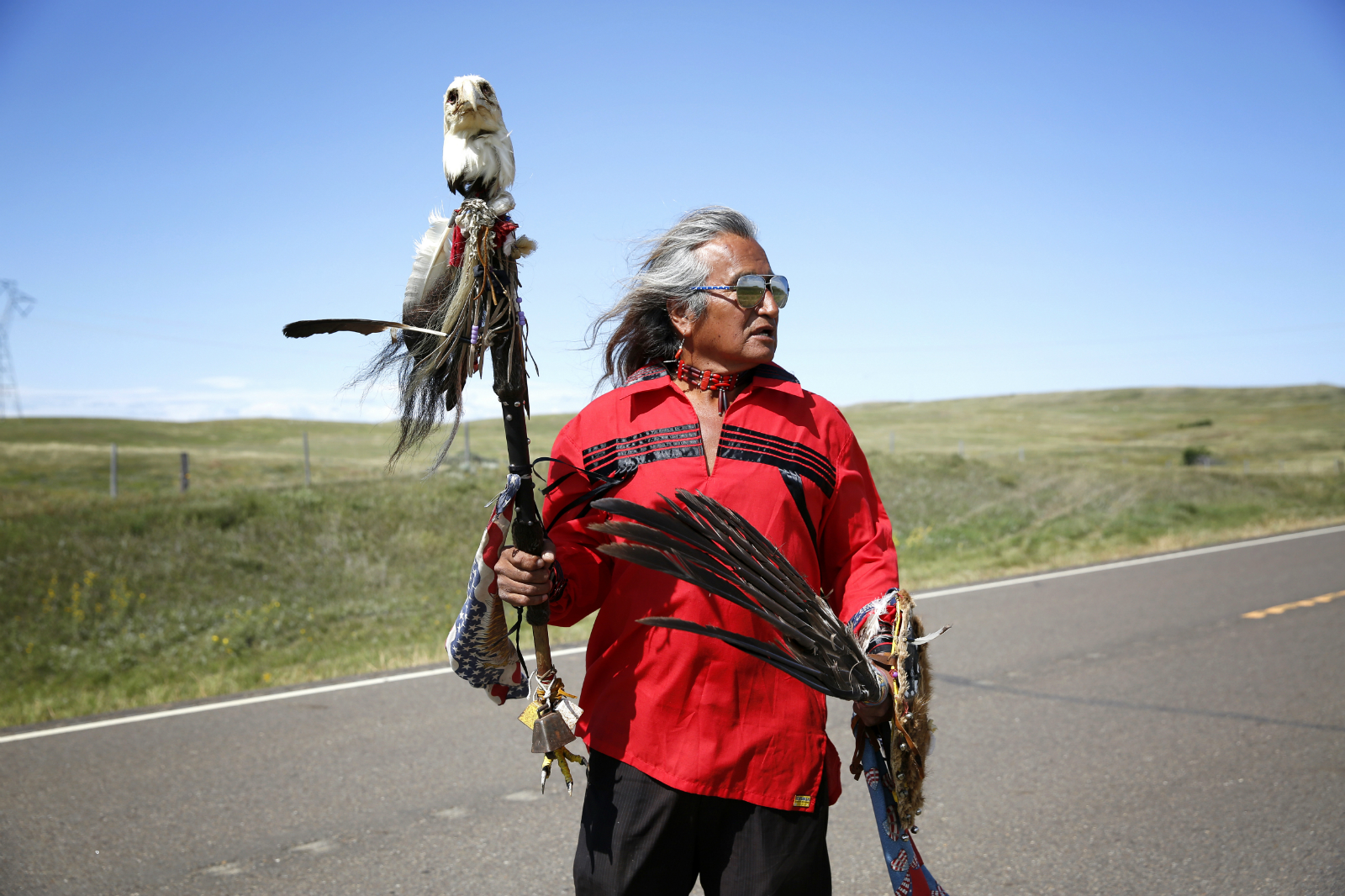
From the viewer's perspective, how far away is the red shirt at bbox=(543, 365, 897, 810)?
6.39 feet

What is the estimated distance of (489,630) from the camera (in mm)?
2037

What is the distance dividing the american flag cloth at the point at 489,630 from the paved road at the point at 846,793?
178cm

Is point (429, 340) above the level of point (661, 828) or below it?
above

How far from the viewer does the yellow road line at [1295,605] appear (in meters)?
8.38

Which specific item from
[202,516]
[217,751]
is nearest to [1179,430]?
[202,516]

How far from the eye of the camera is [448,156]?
185 centimetres

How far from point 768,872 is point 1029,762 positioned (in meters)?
3.41

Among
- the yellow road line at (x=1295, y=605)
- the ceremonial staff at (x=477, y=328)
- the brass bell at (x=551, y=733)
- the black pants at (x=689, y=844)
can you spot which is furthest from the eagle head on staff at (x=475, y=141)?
the yellow road line at (x=1295, y=605)

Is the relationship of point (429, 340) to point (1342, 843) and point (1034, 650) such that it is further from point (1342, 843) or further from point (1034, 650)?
point (1034, 650)

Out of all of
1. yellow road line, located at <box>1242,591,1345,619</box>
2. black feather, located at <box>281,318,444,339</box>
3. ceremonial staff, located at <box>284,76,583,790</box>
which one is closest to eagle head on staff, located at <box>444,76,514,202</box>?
ceremonial staff, located at <box>284,76,583,790</box>

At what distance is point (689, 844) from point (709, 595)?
51 cm

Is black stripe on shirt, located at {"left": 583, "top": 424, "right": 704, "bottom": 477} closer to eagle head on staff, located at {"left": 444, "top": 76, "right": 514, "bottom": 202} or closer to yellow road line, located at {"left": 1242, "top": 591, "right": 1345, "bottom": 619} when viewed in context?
eagle head on staff, located at {"left": 444, "top": 76, "right": 514, "bottom": 202}

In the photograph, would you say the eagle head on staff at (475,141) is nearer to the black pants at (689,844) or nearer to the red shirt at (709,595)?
the red shirt at (709,595)

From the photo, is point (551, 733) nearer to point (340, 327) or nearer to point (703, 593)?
point (703, 593)
